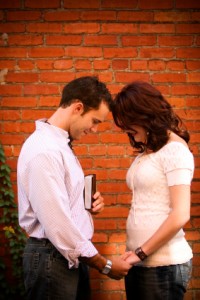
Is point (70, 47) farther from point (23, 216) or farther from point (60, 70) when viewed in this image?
point (23, 216)

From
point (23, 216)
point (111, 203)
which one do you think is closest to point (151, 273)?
point (23, 216)

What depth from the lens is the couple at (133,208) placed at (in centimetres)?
204

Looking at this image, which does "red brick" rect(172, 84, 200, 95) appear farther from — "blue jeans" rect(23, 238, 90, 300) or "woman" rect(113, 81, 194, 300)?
"blue jeans" rect(23, 238, 90, 300)

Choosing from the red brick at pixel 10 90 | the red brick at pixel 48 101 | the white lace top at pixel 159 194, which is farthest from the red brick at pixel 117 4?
the white lace top at pixel 159 194

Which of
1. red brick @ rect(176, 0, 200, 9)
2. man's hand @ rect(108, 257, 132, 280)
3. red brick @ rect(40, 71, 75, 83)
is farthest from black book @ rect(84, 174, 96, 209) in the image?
red brick @ rect(176, 0, 200, 9)

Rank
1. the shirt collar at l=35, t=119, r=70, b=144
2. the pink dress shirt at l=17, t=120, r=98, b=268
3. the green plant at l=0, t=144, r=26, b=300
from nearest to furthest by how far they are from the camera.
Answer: the pink dress shirt at l=17, t=120, r=98, b=268, the shirt collar at l=35, t=119, r=70, b=144, the green plant at l=0, t=144, r=26, b=300

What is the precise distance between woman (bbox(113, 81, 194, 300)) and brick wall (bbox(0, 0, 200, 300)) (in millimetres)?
1145

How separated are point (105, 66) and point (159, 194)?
158cm

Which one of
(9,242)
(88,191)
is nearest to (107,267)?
(88,191)

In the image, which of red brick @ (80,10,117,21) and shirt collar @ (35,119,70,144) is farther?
red brick @ (80,10,117,21)

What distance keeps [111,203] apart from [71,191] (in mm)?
1337

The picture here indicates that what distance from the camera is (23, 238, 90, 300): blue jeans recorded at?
2.10m

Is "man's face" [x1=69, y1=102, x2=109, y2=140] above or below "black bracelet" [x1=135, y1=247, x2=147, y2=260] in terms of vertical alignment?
above

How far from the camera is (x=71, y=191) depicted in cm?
215
